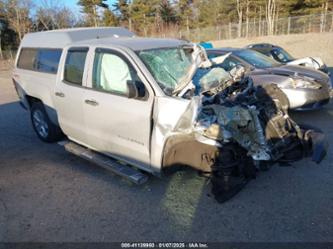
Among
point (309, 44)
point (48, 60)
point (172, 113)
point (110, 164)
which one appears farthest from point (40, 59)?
point (309, 44)

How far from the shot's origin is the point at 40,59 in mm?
5586

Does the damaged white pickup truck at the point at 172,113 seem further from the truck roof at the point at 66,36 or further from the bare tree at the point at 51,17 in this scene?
the bare tree at the point at 51,17

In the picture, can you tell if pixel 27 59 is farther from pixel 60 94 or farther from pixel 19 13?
pixel 19 13

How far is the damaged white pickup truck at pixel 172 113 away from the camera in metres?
3.28

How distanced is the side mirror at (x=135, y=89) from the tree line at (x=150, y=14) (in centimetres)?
3296

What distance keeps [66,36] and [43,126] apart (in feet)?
6.18

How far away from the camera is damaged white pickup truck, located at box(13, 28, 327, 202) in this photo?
3283mm

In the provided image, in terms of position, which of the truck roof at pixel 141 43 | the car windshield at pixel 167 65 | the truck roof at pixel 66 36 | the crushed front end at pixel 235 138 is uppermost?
the truck roof at pixel 66 36

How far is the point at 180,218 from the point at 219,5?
4488 cm

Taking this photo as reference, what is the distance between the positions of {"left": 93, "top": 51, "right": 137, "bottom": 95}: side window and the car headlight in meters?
3.86

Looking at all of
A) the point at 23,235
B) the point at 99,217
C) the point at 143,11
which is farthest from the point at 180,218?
the point at 143,11

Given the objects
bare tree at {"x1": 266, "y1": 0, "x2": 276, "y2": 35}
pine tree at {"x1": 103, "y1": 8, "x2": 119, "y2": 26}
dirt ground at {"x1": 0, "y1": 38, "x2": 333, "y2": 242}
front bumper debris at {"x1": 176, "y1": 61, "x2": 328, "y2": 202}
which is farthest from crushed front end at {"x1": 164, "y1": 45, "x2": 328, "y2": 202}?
pine tree at {"x1": 103, "y1": 8, "x2": 119, "y2": 26}

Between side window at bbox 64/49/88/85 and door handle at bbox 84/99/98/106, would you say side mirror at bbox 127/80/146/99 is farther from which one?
side window at bbox 64/49/88/85

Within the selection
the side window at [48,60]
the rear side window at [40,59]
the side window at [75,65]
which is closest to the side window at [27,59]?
the rear side window at [40,59]
